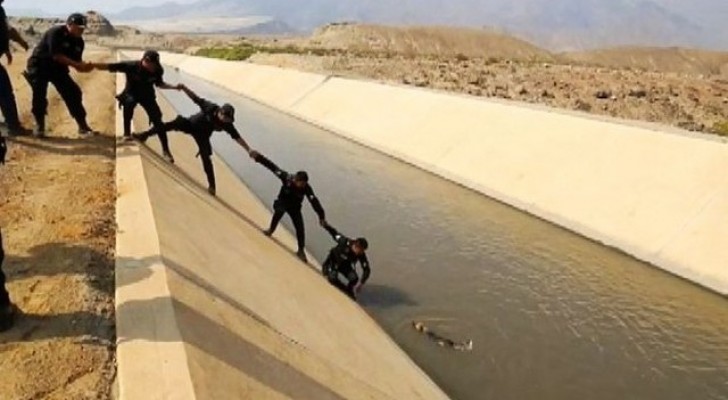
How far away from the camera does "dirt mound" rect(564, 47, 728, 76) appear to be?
9436 centimetres

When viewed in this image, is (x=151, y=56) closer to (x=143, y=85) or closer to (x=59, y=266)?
(x=143, y=85)

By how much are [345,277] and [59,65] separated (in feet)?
22.1

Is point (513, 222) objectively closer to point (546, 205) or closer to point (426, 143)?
point (546, 205)

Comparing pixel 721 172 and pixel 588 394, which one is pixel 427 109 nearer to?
pixel 721 172

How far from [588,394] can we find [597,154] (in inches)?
408

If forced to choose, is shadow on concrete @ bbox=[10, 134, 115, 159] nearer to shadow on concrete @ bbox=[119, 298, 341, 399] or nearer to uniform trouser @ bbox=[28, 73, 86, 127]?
uniform trouser @ bbox=[28, 73, 86, 127]

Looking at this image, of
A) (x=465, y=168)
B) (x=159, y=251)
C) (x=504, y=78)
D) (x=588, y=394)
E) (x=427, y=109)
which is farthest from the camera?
(x=504, y=78)

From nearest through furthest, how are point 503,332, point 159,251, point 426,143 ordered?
point 159,251 < point 503,332 < point 426,143

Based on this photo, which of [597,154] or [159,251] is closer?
[159,251]

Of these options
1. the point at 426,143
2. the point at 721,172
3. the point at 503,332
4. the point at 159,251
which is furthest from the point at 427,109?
the point at 159,251

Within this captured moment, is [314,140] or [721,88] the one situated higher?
[721,88]

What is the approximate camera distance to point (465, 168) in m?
22.1

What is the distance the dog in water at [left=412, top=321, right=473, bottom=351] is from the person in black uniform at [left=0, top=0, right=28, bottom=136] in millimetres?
8423

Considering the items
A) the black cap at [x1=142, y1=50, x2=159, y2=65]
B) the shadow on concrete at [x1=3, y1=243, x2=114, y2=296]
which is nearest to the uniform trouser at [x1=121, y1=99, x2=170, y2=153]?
the black cap at [x1=142, y1=50, x2=159, y2=65]
